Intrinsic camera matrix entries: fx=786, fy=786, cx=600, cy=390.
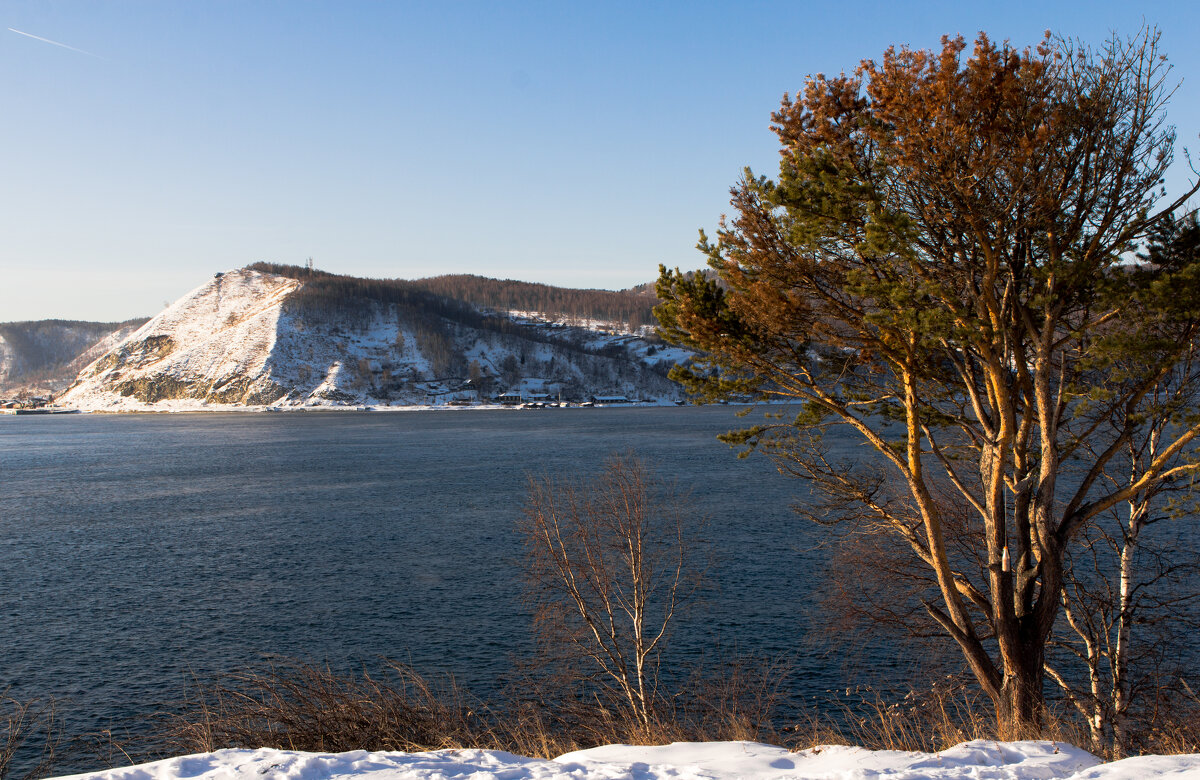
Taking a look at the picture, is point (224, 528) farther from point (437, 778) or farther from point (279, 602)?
point (437, 778)

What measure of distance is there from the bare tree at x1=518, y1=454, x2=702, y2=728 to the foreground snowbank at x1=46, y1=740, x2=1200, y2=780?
7642 millimetres

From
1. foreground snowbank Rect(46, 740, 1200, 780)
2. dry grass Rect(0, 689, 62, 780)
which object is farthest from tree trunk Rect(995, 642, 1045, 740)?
dry grass Rect(0, 689, 62, 780)

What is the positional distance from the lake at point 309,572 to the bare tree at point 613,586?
1125mm

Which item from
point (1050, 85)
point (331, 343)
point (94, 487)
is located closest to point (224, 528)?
point (94, 487)

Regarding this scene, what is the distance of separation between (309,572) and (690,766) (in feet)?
91.4

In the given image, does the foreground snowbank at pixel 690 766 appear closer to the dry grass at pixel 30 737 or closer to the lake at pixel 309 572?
the dry grass at pixel 30 737

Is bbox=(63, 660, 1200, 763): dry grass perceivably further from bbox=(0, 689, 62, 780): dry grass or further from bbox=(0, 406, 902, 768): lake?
bbox=(0, 689, 62, 780): dry grass

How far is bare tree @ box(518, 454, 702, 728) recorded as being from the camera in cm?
1733

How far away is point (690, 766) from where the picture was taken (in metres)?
6.68

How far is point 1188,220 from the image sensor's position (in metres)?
10.1

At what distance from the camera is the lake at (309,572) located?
21.4 meters

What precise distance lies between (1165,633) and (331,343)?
644ft

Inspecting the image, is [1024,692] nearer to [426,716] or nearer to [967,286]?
[967,286]

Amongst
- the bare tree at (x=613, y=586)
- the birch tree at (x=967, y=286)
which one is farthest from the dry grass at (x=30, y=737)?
the birch tree at (x=967, y=286)
